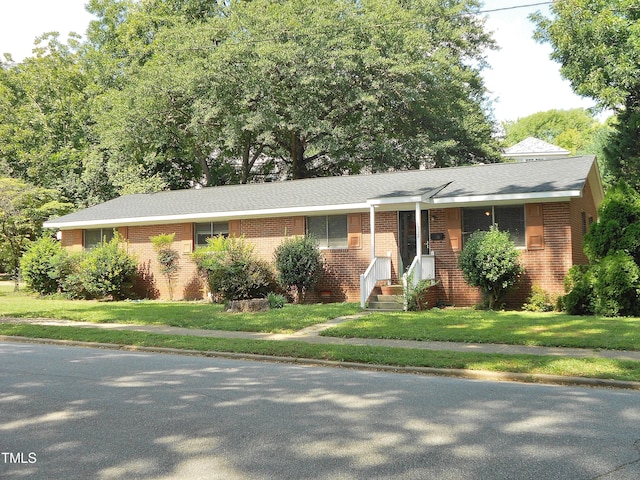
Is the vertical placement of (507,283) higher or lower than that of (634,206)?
lower

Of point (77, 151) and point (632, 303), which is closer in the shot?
point (632, 303)

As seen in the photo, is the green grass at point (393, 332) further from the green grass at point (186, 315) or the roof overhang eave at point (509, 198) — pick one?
the roof overhang eave at point (509, 198)

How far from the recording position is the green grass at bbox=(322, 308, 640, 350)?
10398mm

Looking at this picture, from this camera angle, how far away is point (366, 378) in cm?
785

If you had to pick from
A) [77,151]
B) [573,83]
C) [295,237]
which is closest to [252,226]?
[295,237]

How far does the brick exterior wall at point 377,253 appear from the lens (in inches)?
658

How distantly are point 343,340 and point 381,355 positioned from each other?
2.04 m

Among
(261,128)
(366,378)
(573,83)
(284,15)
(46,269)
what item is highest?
(284,15)

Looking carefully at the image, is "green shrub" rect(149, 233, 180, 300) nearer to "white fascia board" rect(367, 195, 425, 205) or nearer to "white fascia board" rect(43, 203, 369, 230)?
"white fascia board" rect(43, 203, 369, 230)

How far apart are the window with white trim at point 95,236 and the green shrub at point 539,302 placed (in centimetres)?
1642

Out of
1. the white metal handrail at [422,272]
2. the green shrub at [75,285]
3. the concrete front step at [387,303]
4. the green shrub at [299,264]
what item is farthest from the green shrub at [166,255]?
the white metal handrail at [422,272]

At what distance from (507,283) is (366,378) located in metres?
9.44

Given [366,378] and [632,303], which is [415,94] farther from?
[366,378]

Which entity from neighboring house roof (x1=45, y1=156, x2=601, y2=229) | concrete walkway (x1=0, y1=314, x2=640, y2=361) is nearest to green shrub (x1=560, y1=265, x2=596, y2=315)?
neighboring house roof (x1=45, y1=156, x2=601, y2=229)
